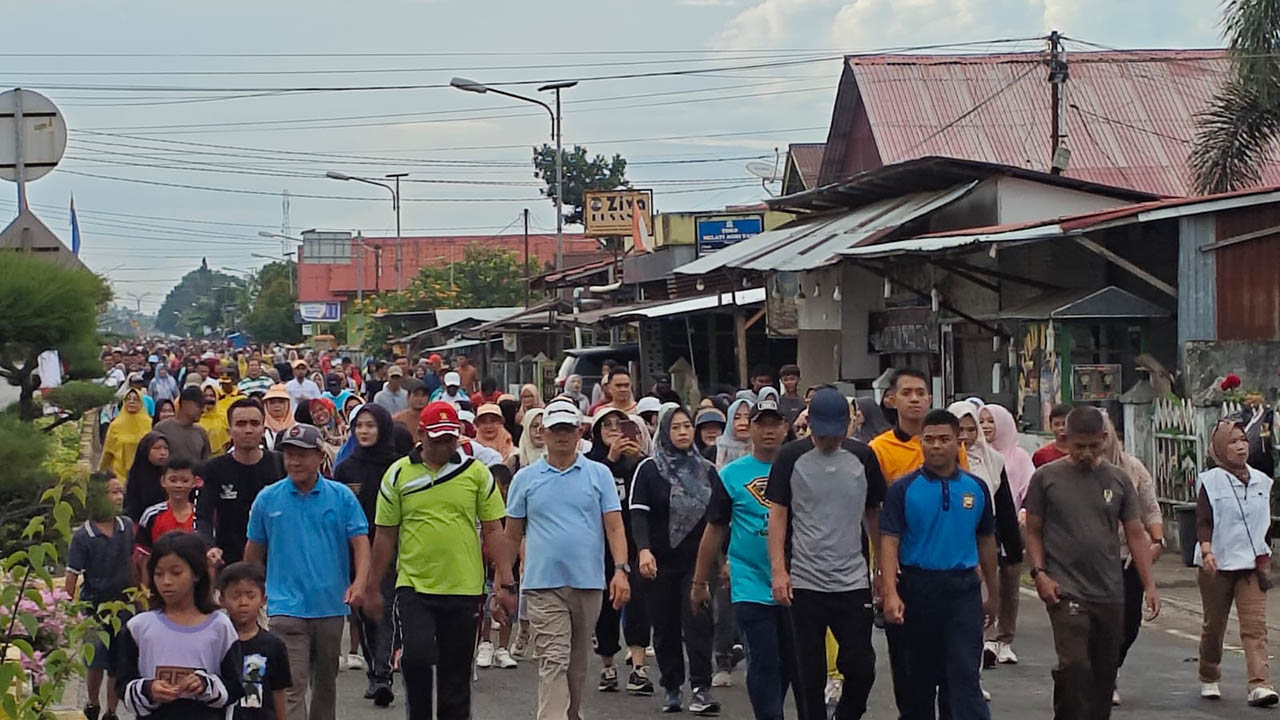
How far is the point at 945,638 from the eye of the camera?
849 cm

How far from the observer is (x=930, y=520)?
8492mm

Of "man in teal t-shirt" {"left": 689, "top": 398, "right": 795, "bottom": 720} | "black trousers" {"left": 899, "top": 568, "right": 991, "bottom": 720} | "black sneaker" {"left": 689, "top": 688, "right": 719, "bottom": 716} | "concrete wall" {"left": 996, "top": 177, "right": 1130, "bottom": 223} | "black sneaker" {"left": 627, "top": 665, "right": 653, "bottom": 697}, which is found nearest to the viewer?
"black trousers" {"left": 899, "top": 568, "right": 991, "bottom": 720}

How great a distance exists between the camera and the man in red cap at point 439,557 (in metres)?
9.08

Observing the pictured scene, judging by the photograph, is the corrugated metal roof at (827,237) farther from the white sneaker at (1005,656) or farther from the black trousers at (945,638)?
the black trousers at (945,638)

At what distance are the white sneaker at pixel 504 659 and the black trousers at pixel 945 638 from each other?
4.36 meters

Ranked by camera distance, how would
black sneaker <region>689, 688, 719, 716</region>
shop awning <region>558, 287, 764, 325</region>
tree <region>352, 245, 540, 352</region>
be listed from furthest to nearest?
1. tree <region>352, 245, 540, 352</region>
2. shop awning <region>558, 287, 764, 325</region>
3. black sneaker <region>689, 688, 719, 716</region>

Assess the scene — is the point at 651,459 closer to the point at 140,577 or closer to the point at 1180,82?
the point at 140,577

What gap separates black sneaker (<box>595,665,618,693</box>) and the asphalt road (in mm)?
78

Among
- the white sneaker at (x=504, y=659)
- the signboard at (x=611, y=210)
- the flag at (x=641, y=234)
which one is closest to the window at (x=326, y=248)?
the signboard at (x=611, y=210)

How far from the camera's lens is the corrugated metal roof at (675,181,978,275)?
850 inches


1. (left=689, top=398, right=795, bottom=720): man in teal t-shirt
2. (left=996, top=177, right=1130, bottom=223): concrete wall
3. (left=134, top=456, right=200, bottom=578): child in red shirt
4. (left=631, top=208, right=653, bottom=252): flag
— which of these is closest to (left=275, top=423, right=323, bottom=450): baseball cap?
(left=134, top=456, right=200, bottom=578): child in red shirt

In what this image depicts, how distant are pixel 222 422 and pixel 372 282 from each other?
89755 mm

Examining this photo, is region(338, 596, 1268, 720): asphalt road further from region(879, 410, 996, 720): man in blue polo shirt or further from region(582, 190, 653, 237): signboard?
region(582, 190, 653, 237): signboard

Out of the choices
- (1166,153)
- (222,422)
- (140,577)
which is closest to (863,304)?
(222,422)
